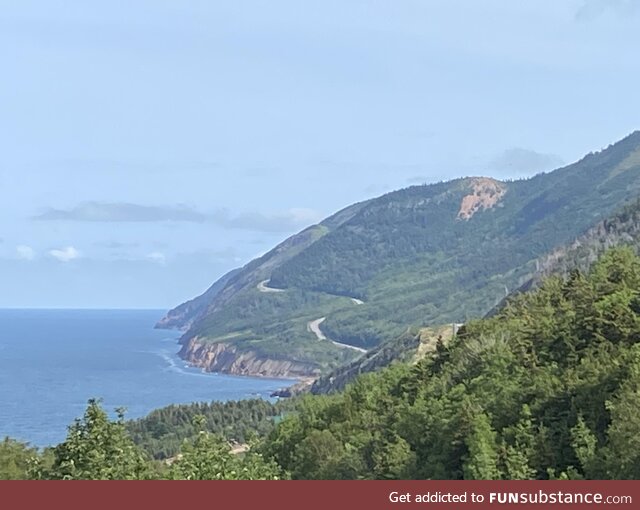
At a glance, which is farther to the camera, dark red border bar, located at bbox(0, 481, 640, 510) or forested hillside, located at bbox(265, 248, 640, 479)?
forested hillside, located at bbox(265, 248, 640, 479)

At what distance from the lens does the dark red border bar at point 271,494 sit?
27.7 metres

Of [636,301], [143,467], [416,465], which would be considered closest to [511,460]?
[416,465]

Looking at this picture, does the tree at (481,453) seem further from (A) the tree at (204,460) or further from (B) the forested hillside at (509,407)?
(A) the tree at (204,460)

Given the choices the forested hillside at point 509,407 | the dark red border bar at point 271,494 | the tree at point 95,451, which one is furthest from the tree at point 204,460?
the forested hillside at point 509,407

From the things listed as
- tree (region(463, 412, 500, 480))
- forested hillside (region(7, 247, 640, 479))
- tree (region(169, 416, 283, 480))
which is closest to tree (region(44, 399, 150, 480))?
forested hillside (region(7, 247, 640, 479))

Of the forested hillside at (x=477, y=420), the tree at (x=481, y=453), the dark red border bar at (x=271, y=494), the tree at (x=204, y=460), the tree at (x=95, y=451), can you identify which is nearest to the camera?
the dark red border bar at (x=271, y=494)

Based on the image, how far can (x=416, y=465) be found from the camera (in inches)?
2675

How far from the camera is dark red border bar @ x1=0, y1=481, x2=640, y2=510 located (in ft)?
90.9

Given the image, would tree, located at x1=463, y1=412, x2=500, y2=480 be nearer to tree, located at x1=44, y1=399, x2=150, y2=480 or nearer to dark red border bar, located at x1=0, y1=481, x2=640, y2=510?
tree, located at x1=44, y1=399, x2=150, y2=480

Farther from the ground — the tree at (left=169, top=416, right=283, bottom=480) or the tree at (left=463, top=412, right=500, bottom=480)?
Result: the tree at (left=169, top=416, right=283, bottom=480)

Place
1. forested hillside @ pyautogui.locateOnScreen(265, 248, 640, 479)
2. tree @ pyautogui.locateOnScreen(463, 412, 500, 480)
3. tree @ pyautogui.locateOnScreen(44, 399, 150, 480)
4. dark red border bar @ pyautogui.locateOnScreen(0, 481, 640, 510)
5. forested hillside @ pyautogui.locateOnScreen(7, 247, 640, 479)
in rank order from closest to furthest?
dark red border bar @ pyautogui.locateOnScreen(0, 481, 640, 510), tree @ pyautogui.locateOnScreen(44, 399, 150, 480), forested hillside @ pyautogui.locateOnScreen(7, 247, 640, 479), tree @ pyautogui.locateOnScreen(463, 412, 500, 480), forested hillside @ pyautogui.locateOnScreen(265, 248, 640, 479)

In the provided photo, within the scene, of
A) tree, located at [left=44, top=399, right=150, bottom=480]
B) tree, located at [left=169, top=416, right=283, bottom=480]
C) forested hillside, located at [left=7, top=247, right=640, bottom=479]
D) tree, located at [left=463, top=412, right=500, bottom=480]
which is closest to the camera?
tree, located at [left=44, top=399, right=150, bottom=480]

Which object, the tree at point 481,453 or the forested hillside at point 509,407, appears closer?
the tree at point 481,453

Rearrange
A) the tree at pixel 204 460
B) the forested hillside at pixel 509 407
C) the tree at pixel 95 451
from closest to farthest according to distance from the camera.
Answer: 1. the tree at pixel 95 451
2. the tree at pixel 204 460
3. the forested hillside at pixel 509 407
